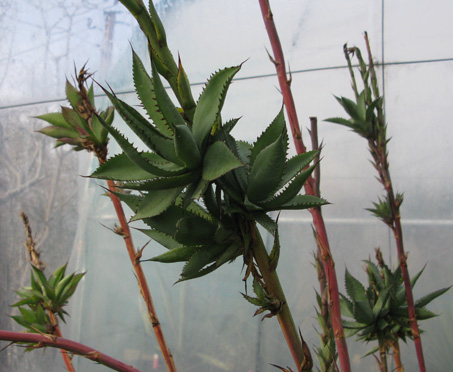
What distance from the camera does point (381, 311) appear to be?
0.62 metres

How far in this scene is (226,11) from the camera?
1.78m

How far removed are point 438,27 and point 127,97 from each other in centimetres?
127

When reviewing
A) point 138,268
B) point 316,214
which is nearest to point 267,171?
point 316,214

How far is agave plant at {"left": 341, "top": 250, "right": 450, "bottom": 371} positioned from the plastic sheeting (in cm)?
95

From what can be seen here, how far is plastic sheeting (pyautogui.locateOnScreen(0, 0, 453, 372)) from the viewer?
5.13 ft

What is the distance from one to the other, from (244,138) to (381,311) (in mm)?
1215

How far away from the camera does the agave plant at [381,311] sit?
23.8 inches

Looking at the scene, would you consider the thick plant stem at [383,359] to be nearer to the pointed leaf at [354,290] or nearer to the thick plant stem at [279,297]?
the pointed leaf at [354,290]

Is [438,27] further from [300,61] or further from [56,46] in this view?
[56,46]

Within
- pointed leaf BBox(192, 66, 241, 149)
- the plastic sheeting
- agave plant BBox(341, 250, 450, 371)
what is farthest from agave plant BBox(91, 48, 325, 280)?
the plastic sheeting

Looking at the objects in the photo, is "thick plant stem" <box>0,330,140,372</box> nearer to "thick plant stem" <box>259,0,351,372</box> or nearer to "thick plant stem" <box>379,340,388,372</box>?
"thick plant stem" <box>259,0,351,372</box>

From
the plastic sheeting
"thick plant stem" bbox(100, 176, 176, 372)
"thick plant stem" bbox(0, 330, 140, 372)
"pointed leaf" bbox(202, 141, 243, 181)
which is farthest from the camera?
the plastic sheeting

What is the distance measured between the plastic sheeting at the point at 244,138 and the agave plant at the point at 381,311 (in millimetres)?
947

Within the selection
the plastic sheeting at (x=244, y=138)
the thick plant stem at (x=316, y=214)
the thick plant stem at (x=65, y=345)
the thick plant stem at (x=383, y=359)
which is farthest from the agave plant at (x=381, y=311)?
the plastic sheeting at (x=244, y=138)
